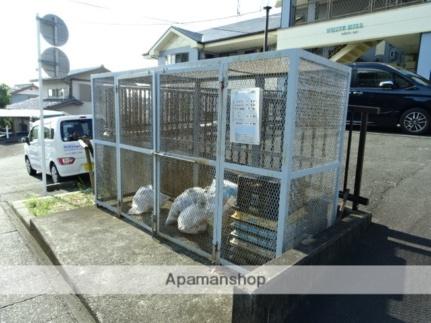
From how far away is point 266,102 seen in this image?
2.63 m

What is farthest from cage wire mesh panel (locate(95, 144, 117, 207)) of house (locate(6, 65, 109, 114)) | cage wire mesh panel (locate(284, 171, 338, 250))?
house (locate(6, 65, 109, 114))

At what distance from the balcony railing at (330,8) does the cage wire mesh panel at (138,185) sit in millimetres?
10884

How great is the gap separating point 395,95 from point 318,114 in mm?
6065

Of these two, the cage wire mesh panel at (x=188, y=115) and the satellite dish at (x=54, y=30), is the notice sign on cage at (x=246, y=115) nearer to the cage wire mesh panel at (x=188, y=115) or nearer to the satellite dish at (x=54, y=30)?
the cage wire mesh panel at (x=188, y=115)

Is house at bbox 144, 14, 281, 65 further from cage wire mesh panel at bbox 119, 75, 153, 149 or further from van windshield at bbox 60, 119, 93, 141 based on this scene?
cage wire mesh panel at bbox 119, 75, 153, 149

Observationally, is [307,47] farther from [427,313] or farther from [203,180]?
[427,313]

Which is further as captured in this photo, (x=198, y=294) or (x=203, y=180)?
(x=203, y=180)

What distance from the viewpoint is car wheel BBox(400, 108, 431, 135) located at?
7.35 meters

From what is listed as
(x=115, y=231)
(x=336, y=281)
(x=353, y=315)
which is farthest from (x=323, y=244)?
(x=115, y=231)

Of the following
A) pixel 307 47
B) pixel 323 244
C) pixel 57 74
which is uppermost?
pixel 307 47

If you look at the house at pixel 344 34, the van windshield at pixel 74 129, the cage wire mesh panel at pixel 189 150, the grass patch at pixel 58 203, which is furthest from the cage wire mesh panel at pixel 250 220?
the house at pixel 344 34

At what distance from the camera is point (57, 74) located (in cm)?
593

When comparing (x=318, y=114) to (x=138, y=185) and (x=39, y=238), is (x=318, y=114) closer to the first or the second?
(x=138, y=185)

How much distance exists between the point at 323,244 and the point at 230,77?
160cm
